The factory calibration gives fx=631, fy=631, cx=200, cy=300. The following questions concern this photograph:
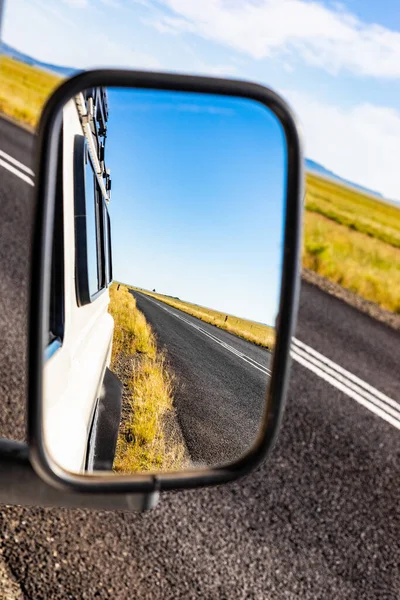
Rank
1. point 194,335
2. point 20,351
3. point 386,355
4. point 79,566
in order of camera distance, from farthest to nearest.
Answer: point 386,355
point 20,351
point 79,566
point 194,335

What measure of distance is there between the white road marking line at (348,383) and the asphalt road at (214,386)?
3.91 metres

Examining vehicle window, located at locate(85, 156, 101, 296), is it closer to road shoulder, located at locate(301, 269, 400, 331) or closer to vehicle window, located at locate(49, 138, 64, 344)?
vehicle window, located at locate(49, 138, 64, 344)

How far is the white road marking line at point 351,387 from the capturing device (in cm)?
506

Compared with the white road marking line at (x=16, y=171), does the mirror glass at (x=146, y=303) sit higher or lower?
higher

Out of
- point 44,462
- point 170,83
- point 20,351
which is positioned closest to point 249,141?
point 170,83

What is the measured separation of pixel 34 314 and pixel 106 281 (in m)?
0.36

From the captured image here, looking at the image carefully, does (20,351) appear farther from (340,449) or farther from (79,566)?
(340,449)

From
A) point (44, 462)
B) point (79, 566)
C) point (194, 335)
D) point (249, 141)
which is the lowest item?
point (79, 566)

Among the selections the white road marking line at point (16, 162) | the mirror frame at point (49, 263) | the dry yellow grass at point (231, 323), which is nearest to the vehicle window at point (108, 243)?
the dry yellow grass at point (231, 323)

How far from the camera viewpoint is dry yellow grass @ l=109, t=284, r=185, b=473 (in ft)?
3.96

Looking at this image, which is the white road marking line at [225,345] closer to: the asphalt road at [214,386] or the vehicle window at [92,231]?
the asphalt road at [214,386]

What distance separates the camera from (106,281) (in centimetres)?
125

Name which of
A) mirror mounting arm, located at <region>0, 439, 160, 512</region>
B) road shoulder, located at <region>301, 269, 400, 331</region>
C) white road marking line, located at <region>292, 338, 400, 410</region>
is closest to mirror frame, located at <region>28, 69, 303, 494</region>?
mirror mounting arm, located at <region>0, 439, 160, 512</region>

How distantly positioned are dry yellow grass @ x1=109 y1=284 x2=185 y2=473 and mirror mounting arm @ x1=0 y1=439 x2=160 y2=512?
0.09 meters
